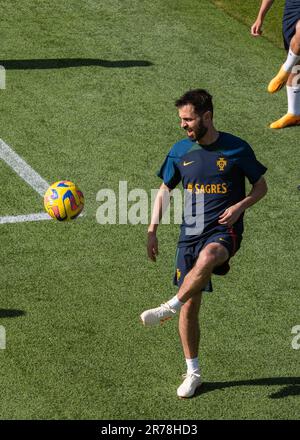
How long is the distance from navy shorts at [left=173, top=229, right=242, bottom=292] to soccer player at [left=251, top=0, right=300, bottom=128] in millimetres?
4658

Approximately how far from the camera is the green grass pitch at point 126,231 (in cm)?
894

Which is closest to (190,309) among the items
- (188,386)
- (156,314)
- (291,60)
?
(156,314)

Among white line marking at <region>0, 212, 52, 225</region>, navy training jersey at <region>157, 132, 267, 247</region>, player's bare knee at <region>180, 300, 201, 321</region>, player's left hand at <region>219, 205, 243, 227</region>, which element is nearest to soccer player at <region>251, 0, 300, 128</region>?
white line marking at <region>0, 212, 52, 225</region>

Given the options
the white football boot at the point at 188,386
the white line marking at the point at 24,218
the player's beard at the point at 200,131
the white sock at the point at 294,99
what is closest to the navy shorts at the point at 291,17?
the white sock at the point at 294,99

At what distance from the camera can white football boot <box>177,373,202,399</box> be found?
8766 mm

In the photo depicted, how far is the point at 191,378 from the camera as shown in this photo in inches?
348

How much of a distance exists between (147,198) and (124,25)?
19.5 ft

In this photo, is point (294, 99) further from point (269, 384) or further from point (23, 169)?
point (269, 384)

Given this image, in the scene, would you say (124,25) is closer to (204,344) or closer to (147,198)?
(147,198)

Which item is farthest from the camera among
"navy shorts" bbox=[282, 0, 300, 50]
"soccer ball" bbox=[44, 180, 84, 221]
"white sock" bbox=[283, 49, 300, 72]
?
"white sock" bbox=[283, 49, 300, 72]

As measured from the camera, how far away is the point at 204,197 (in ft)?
28.7

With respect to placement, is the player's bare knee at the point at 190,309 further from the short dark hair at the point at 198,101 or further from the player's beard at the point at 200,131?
the short dark hair at the point at 198,101

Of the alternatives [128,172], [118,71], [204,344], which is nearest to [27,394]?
[204,344]

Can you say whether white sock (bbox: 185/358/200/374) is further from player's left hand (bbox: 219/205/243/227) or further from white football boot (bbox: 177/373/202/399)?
player's left hand (bbox: 219/205/243/227)
